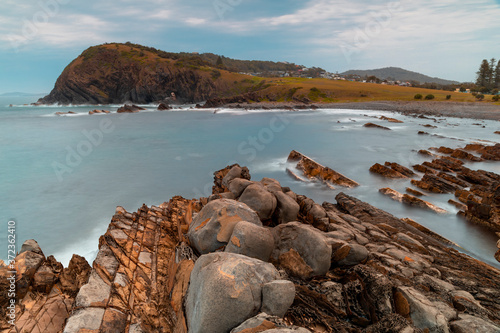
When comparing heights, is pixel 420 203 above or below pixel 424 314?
below

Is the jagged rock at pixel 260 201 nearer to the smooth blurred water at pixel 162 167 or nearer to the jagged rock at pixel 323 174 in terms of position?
the smooth blurred water at pixel 162 167

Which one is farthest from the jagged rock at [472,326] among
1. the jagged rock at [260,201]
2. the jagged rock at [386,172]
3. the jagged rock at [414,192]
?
the jagged rock at [386,172]

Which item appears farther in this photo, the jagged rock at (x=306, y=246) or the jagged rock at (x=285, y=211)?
the jagged rock at (x=285, y=211)

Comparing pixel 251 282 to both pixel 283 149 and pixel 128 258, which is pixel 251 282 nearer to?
pixel 128 258

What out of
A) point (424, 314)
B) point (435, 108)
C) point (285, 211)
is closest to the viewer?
point (424, 314)

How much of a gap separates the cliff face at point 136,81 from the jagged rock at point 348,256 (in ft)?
409

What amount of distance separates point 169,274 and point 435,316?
5.95 metres

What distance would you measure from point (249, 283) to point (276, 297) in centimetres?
53

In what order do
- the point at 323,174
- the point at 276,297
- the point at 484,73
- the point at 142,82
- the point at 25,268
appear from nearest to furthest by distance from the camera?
1. the point at 276,297
2. the point at 25,268
3. the point at 323,174
4. the point at 484,73
5. the point at 142,82

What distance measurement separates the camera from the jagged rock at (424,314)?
4777 millimetres

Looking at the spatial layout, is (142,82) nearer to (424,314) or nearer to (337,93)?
(337,93)

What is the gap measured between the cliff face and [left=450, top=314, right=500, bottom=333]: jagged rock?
127 meters

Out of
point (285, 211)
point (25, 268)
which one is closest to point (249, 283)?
point (285, 211)

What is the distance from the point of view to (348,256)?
7168mm
